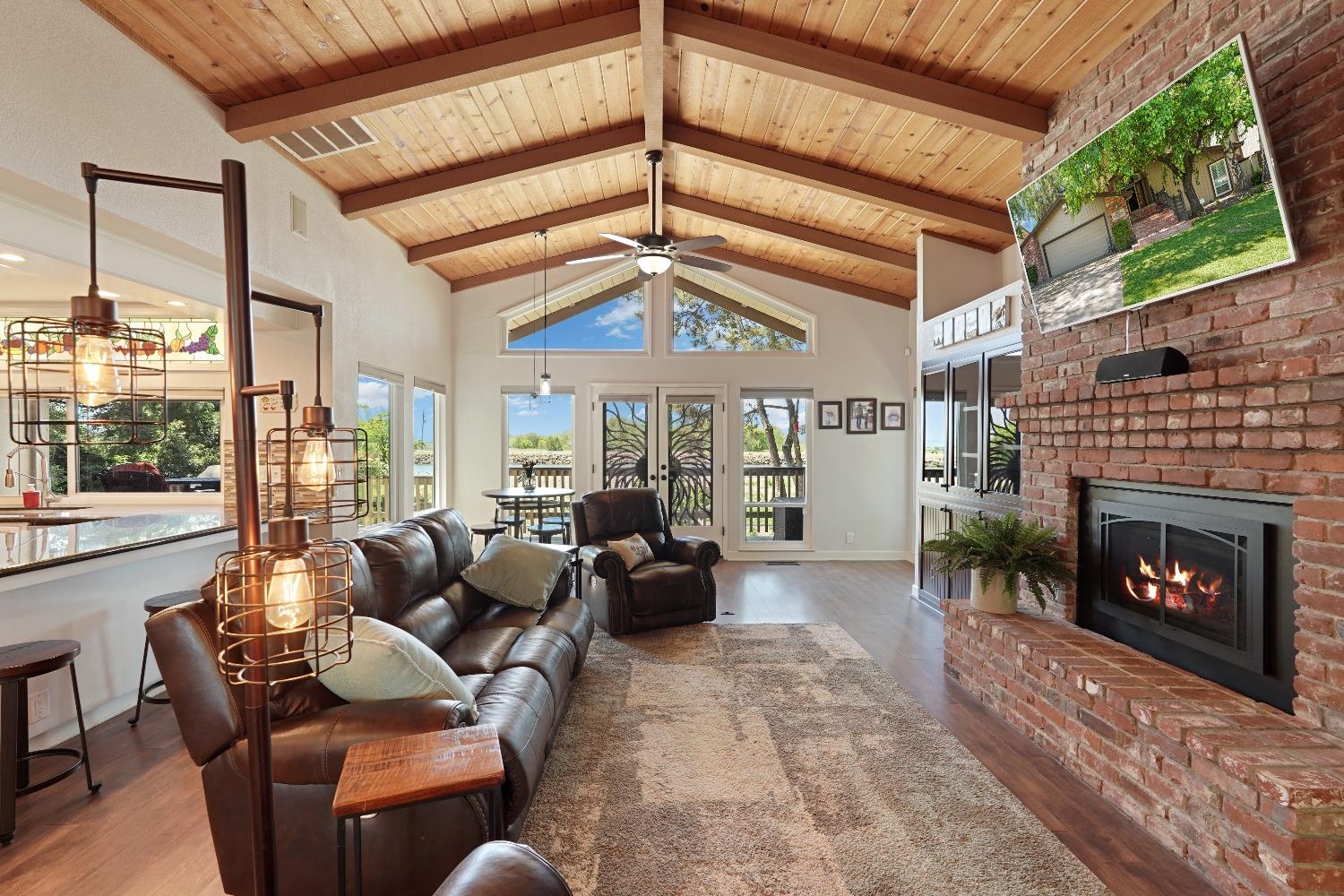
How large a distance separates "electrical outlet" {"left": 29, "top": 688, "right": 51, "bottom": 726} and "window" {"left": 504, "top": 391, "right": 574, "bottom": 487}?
16.5 feet

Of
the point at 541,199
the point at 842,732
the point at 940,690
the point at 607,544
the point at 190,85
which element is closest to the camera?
the point at 842,732

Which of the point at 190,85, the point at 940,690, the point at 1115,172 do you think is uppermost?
the point at 190,85

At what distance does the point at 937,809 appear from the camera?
2535 millimetres

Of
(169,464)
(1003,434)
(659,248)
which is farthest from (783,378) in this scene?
(169,464)

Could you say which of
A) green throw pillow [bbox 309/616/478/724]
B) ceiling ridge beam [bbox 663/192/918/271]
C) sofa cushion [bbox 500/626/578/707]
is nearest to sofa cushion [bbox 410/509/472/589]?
sofa cushion [bbox 500/626/578/707]

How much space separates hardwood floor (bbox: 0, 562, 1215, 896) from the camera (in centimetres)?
215

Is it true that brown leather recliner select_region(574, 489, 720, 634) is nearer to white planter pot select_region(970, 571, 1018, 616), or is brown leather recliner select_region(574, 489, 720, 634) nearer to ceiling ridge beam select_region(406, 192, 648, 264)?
white planter pot select_region(970, 571, 1018, 616)

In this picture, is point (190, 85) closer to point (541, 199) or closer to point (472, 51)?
point (472, 51)

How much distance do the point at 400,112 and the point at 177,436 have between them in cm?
356

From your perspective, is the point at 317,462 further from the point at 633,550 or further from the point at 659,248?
the point at 659,248

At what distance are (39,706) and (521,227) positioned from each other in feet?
15.7

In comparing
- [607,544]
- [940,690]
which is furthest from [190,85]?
[940,690]

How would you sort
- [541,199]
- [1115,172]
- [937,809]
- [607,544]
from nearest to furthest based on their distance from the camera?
[937,809] < [1115,172] < [607,544] < [541,199]

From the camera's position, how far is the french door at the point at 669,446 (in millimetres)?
7816
